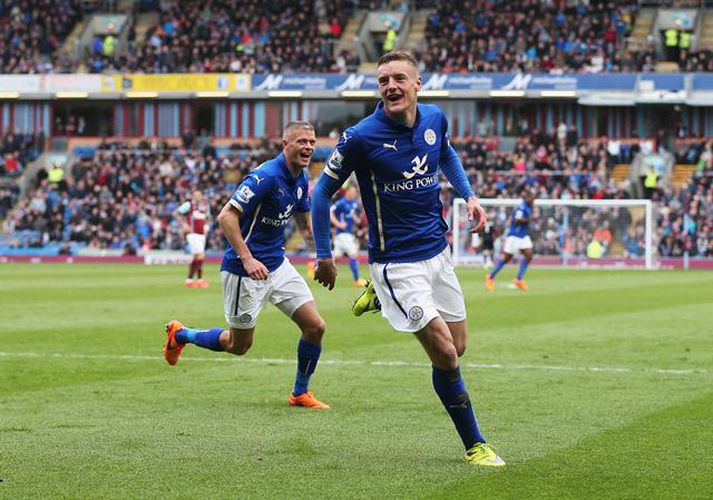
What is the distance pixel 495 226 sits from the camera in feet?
150

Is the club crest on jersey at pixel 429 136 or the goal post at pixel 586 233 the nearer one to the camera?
the club crest on jersey at pixel 429 136

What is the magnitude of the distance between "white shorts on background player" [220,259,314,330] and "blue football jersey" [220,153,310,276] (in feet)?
0.27

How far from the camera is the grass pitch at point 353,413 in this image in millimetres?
7332

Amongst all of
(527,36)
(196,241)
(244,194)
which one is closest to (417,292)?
(244,194)

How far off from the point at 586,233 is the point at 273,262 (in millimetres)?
35782

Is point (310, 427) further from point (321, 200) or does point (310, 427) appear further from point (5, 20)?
point (5, 20)

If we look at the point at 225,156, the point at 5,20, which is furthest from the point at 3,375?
the point at 5,20

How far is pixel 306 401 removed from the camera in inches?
418

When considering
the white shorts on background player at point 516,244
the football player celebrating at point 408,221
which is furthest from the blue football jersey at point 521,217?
the football player celebrating at point 408,221

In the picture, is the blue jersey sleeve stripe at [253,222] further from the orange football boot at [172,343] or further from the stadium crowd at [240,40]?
the stadium crowd at [240,40]

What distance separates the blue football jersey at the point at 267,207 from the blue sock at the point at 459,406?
285cm

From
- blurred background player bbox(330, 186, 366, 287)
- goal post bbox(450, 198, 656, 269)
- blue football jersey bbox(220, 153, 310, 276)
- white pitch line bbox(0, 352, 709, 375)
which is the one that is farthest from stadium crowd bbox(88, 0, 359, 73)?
blue football jersey bbox(220, 153, 310, 276)

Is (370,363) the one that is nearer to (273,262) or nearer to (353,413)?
(273,262)

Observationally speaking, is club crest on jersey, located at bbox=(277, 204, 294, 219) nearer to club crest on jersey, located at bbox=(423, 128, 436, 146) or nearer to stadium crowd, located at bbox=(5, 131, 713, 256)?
club crest on jersey, located at bbox=(423, 128, 436, 146)
